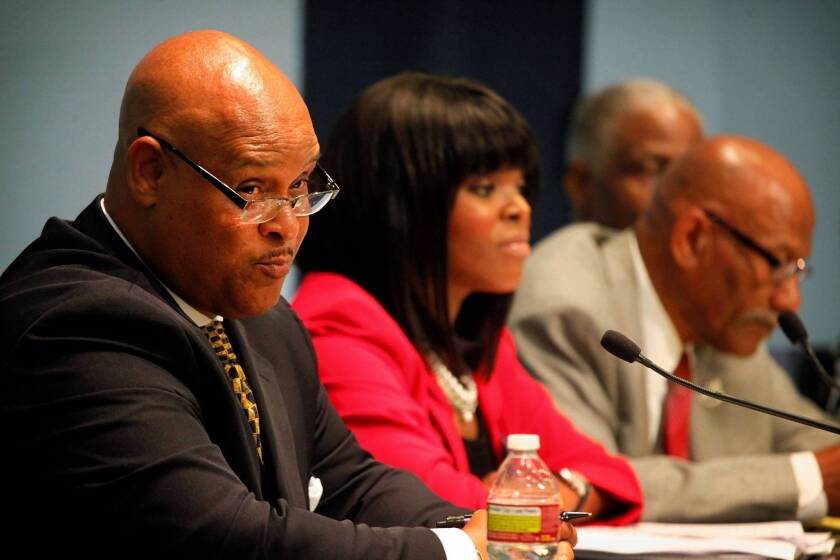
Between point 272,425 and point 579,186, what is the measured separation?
298 centimetres

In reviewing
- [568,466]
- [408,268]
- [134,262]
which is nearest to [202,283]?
[134,262]

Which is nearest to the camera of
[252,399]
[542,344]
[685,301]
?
[252,399]

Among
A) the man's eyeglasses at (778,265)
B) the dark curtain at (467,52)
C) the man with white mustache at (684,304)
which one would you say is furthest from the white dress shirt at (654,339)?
the dark curtain at (467,52)

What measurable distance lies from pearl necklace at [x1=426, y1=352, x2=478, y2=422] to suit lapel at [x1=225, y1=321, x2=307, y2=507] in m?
0.71

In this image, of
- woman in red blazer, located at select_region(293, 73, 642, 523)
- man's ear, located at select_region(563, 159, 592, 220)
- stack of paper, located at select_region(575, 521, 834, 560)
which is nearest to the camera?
stack of paper, located at select_region(575, 521, 834, 560)

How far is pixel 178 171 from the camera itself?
1476 mm

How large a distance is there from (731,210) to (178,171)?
1.84 metres

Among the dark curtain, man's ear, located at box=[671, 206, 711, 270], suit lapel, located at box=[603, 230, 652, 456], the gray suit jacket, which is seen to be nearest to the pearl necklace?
the gray suit jacket

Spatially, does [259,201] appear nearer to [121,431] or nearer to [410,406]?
[121,431]

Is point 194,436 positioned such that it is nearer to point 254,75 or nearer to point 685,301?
point 254,75

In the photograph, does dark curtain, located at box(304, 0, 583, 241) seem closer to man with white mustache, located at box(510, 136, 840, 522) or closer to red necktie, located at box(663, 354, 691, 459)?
man with white mustache, located at box(510, 136, 840, 522)

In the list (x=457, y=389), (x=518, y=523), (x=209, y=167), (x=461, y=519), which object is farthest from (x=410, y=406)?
(x=209, y=167)

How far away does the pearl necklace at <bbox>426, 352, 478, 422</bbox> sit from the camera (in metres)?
2.37

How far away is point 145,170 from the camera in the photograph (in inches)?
58.8
